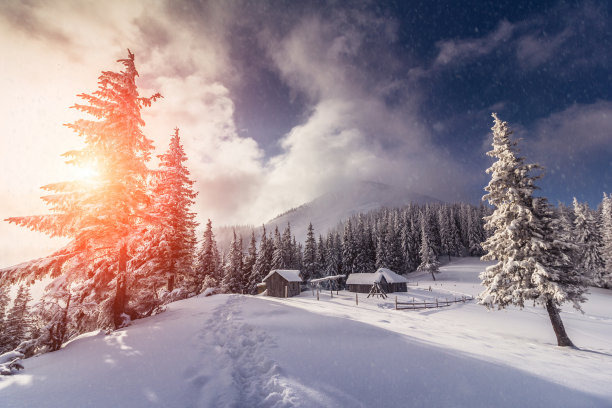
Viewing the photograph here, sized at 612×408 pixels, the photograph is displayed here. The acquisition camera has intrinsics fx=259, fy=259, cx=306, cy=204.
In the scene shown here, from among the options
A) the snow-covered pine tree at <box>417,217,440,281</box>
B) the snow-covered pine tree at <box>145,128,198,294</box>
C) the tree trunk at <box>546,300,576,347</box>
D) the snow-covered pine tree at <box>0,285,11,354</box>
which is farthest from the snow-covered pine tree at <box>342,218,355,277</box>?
the snow-covered pine tree at <box>0,285,11,354</box>

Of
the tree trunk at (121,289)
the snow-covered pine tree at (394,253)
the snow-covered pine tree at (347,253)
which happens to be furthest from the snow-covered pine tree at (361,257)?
the tree trunk at (121,289)

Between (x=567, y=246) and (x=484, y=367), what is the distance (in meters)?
12.4

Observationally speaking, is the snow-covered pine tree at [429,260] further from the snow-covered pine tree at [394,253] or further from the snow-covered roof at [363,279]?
the snow-covered roof at [363,279]

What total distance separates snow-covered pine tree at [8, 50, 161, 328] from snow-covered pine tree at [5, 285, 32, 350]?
107 feet

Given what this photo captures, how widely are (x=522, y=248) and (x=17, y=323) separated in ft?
185

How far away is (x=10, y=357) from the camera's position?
7.36 m

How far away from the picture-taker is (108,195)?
12.1 meters

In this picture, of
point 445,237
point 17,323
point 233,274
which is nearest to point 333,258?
point 233,274

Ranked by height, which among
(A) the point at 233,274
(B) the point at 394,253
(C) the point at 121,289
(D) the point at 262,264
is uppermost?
(B) the point at 394,253

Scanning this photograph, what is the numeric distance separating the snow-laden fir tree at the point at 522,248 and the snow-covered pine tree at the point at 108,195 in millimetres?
20633

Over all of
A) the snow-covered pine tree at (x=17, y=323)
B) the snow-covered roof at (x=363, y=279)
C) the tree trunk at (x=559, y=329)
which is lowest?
the snow-covered pine tree at (x=17, y=323)

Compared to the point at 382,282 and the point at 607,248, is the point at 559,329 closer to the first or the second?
the point at 382,282

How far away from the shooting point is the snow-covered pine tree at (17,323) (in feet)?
106

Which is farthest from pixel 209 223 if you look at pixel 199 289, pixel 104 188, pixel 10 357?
pixel 10 357
